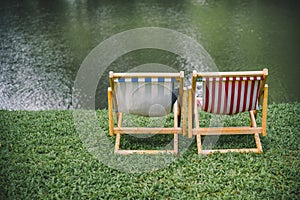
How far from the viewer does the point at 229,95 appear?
3.73 meters

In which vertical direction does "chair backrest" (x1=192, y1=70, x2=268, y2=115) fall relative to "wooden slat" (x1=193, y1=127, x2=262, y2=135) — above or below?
above

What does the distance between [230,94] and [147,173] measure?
1.04 m

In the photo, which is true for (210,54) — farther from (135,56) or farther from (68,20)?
(68,20)

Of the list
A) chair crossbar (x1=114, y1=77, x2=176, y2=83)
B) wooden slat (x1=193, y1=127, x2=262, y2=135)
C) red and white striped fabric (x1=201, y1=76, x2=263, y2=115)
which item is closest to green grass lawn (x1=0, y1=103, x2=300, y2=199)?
wooden slat (x1=193, y1=127, x2=262, y2=135)

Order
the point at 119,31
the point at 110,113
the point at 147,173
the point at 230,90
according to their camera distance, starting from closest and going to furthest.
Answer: the point at 147,173 < the point at 230,90 < the point at 110,113 < the point at 119,31

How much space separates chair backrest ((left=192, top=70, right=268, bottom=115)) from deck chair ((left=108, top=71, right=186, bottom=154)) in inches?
8.7

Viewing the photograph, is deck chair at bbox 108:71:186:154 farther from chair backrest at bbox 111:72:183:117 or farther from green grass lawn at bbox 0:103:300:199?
green grass lawn at bbox 0:103:300:199

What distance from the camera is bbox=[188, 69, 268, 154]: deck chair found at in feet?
11.9

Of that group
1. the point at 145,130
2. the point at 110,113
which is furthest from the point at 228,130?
the point at 110,113

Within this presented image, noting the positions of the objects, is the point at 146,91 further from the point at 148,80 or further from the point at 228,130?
the point at 228,130

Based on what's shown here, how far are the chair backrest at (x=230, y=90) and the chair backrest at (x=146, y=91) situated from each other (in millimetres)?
222

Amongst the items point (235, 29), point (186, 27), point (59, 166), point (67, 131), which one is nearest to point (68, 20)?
point (186, 27)

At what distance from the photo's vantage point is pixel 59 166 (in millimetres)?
3686

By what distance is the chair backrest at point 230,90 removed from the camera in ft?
11.8
